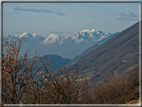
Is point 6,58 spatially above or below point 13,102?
above

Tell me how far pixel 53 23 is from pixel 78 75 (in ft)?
17.0

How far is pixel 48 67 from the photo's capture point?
16.4ft

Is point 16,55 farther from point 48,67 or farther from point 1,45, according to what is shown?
point 48,67

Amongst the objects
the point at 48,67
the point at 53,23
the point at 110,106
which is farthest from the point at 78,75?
the point at 53,23

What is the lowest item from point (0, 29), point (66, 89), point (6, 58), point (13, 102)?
point (13, 102)

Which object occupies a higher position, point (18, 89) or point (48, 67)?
point (48, 67)

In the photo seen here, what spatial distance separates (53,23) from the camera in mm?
9375

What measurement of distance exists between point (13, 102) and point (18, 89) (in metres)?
0.37

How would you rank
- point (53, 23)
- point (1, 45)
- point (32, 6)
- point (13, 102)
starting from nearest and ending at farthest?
1. point (13, 102)
2. point (1, 45)
3. point (32, 6)
4. point (53, 23)

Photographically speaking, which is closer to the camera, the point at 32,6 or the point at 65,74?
the point at 65,74

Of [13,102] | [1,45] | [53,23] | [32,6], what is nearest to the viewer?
[13,102]

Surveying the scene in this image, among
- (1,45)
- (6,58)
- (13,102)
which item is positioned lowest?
(13,102)

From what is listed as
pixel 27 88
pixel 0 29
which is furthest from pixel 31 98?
pixel 0 29

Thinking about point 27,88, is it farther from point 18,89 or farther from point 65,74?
point 65,74
